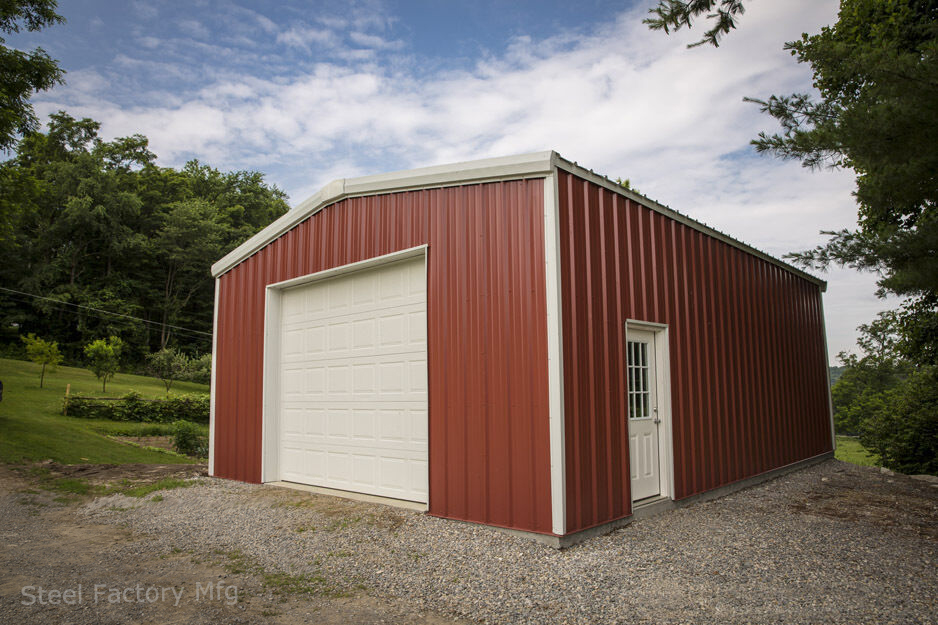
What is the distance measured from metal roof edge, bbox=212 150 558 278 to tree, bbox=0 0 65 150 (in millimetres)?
8554

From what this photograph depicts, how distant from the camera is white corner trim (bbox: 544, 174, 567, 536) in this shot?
443 cm

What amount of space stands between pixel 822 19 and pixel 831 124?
8728 mm

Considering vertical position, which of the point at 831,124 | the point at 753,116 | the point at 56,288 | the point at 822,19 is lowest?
the point at 831,124

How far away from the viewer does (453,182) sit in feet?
18.0

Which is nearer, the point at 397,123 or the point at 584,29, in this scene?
the point at 584,29

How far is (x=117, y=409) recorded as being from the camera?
1616cm

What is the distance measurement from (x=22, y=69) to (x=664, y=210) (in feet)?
47.5

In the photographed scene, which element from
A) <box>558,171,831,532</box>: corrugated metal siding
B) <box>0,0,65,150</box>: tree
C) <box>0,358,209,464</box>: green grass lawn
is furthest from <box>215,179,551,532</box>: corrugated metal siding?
<box>0,0,65,150</box>: tree

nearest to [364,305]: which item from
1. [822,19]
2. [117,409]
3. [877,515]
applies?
[877,515]

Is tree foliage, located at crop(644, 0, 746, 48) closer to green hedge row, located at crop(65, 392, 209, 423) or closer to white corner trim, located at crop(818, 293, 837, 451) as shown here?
white corner trim, located at crop(818, 293, 837, 451)

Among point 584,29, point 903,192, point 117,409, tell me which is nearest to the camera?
point 903,192

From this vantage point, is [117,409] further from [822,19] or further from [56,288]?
[822,19]

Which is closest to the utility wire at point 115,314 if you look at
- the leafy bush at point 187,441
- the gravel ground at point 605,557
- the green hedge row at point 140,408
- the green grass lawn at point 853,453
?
the green hedge row at point 140,408

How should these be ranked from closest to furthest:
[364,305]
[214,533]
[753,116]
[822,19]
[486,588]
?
[486,588] → [214,533] → [753,116] → [364,305] → [822,19]
